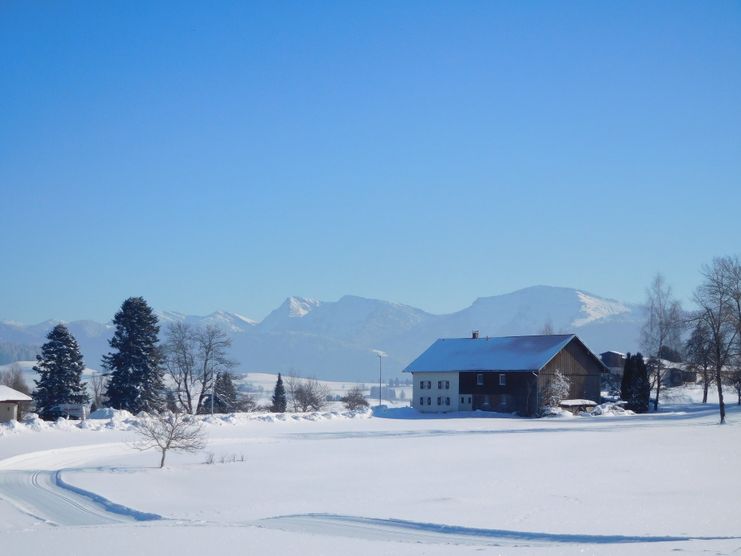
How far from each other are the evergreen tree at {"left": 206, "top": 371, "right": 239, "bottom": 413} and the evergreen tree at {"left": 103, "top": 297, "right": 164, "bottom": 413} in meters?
15.2

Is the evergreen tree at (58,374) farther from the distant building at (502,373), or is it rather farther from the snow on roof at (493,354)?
the distant building at (502,373)

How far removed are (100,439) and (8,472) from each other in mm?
14493

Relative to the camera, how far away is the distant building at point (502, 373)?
236 feet

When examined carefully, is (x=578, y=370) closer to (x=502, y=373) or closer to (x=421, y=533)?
(x=502, y=373)

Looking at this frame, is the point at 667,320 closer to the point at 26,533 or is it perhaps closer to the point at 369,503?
the point at 369,503

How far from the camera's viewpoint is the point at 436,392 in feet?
255

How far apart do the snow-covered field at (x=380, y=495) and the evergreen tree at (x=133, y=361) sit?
17.6 m

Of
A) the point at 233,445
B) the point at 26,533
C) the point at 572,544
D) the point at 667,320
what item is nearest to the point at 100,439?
the point at 233,445

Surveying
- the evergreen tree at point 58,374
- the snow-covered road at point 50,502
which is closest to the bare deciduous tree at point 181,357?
the evergreen tree at point 58,374

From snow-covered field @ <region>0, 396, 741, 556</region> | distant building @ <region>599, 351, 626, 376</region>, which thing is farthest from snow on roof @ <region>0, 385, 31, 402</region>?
distant building @ <region>599, 351, 626, 376</region>

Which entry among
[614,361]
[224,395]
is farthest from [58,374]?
[614,361]

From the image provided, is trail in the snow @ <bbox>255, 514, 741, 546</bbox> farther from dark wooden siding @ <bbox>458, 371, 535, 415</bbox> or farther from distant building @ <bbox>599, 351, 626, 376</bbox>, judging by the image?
distant building @ <bbox>599, 351, 626, 376</bbox>

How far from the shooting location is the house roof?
72.5 meters

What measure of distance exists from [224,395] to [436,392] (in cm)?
2237
